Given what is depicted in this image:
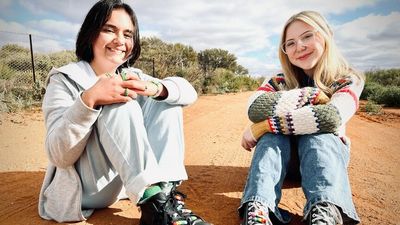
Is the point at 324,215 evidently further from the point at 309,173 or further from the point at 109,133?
the point at 109,133

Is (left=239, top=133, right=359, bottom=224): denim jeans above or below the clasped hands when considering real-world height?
below

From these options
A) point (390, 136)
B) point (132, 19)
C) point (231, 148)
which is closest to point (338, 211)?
point (132, 19)

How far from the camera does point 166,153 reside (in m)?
1.68

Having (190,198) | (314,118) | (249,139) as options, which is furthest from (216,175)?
(314,118)

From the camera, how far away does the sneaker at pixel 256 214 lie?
157 centimetres

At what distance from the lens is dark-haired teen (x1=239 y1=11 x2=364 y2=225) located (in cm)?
164

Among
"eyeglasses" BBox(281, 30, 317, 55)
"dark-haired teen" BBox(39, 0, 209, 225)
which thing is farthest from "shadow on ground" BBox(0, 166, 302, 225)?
"eyeglasses" BBox(281, 30, 317, 55)

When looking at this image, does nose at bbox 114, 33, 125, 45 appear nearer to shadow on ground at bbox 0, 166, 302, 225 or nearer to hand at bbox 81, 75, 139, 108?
hand at bbox 81, 75, 139, 108

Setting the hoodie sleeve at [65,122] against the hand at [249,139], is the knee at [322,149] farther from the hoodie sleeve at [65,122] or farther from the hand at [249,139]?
the hoodie sleeve at [65,122]

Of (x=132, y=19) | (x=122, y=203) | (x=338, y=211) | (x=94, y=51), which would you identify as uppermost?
(x=132, y=19)

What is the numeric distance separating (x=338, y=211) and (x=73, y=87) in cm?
156

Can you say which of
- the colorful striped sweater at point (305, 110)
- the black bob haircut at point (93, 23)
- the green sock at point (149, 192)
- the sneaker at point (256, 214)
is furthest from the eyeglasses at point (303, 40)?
the green sock at point (149, 192)

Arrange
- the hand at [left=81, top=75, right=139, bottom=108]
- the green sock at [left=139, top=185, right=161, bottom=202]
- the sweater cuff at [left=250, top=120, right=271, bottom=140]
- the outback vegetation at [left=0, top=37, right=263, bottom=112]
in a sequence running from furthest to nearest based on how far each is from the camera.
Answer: the outback vegetation at [left=0, top=37, right=263, bottom=112]
the sweater cuff at [left=250, top=120, right=271, bottom=140]
the green sock at [left=139, top=185, right=161, bottom=202]
the hand at [left=81, top=75, right=139, bottom=108]

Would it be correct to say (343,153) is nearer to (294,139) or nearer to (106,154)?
(294,139)
